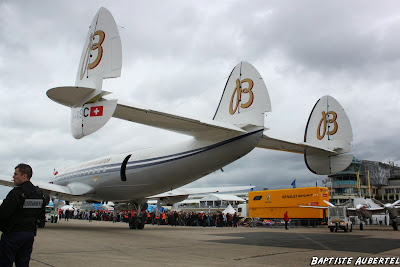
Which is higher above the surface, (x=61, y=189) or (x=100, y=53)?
(x=100, y=53)

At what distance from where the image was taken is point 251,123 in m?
11.6

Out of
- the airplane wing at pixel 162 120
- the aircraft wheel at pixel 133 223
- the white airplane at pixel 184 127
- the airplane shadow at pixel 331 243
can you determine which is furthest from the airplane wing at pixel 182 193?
the airplane wing at pixel 162 120

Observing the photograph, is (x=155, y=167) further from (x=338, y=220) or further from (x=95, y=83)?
(x=338, y=220)

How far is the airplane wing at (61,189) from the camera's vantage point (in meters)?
18.5

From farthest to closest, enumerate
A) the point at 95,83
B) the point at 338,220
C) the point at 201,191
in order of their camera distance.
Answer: the point at 201,191 → the point at 338,220 → the point at 95,83

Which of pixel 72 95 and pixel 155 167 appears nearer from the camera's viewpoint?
pixel 72 95

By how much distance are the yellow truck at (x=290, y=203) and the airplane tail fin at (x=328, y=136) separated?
11834 millimetres

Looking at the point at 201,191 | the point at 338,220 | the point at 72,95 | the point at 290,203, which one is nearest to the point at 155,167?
the point at 72,95

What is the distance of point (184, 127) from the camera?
36.8 feet

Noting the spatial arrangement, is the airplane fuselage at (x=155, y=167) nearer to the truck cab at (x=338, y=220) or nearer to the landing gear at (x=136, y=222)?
the landing gear at (x=136, y=222)

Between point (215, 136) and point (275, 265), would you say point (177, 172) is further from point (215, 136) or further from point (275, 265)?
point (275, 265)

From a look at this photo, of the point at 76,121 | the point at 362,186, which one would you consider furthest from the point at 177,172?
the point at 362,186

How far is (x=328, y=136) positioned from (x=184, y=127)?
22.9ft

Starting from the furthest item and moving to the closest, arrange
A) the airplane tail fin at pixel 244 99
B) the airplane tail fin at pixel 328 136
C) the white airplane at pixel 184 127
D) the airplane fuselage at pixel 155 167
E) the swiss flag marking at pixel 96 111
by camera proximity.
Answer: the airplane tail fin at pixel 328 136 < the airplane fuselage at pixel 155 167 < the airplane tail fin at pixel 244 99 < the white airplane at pixel 184 127 < the swiss flag marking at pixel 96 111
